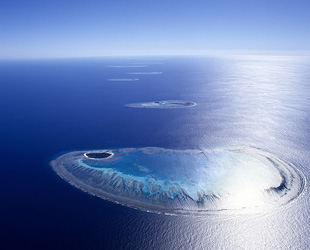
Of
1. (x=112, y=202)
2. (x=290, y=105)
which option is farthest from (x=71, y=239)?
(x=290, y=105)

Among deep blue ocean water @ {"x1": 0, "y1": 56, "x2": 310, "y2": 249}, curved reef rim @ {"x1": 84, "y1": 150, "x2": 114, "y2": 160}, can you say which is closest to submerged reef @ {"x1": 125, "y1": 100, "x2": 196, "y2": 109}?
deep blue ocean water @ {"x1": 0, "y1": 56, "x2": 310, "y2": 249}

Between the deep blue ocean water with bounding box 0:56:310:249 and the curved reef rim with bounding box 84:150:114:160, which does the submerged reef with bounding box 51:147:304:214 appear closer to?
the curved reef rim with bounding box 84:150:114:160

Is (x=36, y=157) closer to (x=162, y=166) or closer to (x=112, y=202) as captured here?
(x=112, y=202)

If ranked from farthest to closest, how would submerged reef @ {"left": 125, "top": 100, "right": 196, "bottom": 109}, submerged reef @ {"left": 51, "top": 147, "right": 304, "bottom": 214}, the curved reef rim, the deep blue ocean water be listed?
submerged reef @ {"left": 125, "top": 100, "right": 196, "bottom": 109} → the curved reef rim → submerged reef @ {"left": 51, "top": 147, "right": 304, "bottom": 214} → the deep blue ocean water

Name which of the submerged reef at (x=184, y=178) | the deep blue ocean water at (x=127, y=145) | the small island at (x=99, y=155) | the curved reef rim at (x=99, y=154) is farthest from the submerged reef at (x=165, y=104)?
the small island at (x=99, y=155)

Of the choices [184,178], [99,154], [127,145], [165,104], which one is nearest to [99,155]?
[99,154]

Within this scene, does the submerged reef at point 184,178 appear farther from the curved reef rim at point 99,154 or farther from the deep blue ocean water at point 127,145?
the deep blue ocean water at point 127,145
